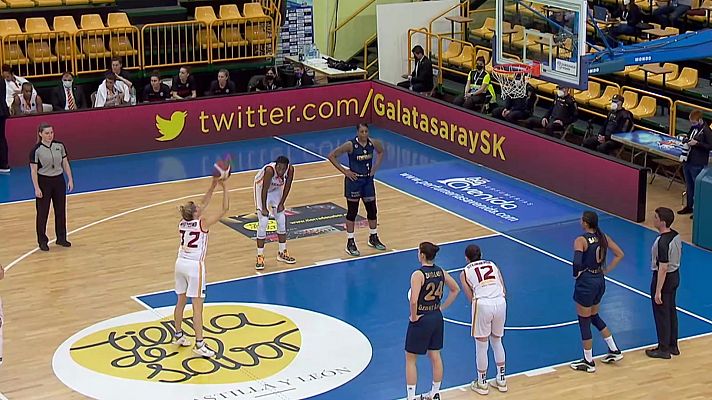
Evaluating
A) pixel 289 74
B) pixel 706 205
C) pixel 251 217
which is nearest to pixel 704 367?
pixel 706 205

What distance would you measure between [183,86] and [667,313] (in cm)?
1355

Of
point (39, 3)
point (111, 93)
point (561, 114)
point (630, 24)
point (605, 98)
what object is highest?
point (39, 3)

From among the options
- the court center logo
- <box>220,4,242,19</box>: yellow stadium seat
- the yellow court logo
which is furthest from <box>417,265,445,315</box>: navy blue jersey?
<box>220,4,242,19</box>: yellow stadium seat

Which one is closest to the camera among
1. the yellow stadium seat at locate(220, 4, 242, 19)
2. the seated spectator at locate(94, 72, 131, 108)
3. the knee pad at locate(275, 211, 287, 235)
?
the knee pad at locate(275, 211, 287, 235)

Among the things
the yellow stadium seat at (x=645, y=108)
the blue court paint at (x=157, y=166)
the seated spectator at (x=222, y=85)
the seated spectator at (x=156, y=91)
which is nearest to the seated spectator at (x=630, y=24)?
the yellow stadium seat at (x=645, y=108)

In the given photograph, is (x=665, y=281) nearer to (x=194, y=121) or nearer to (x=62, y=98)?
(x=194, y=121)

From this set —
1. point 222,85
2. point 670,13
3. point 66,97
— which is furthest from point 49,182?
point 670,13

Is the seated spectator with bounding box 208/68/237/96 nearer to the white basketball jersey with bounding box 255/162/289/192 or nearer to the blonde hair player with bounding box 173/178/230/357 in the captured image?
the white basketball jersey with bounding box 255/162/289/192

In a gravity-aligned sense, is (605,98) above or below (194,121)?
above

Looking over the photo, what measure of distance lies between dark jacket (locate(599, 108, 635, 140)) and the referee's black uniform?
9.41 m

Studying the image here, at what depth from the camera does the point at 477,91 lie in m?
25.4

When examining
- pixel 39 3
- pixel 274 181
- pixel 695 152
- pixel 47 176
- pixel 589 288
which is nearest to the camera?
pixel 589 288

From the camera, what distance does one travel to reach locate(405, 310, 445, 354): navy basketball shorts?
41.0 feet

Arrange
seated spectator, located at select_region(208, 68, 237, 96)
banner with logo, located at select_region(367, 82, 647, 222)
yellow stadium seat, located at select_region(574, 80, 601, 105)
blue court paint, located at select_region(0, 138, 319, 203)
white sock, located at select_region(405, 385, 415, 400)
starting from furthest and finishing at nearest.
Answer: seated spectator, located at select_region(208, 68, 237, 96) < yellow stadium seat, located at select_region(574, 80, 601, 105) < blue court paint, located at select_region(0, 138, 319, 203) < banner with logo, located at select_region(367, 82, 647, 222) < white sock, located at select_region(405, 385, 415, 400)
